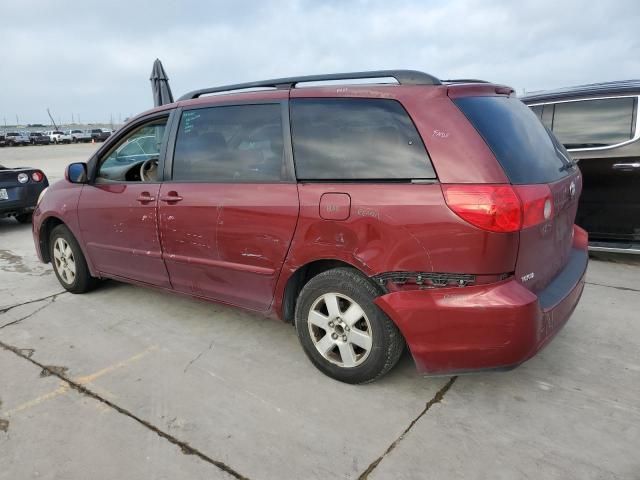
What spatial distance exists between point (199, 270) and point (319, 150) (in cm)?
125

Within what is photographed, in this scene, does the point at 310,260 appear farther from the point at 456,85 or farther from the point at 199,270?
the point at 456,85

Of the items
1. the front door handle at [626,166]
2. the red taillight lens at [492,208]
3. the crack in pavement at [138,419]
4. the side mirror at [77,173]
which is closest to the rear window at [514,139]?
the red taillight lens at [492,208]

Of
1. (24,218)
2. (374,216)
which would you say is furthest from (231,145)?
(24,218)

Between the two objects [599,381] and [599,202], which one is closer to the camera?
[599,381]

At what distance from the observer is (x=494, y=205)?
7.32ft

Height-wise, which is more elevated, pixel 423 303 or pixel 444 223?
pixel 444 223

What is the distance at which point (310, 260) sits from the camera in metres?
2.76

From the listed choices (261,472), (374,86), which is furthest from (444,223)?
(261,472)

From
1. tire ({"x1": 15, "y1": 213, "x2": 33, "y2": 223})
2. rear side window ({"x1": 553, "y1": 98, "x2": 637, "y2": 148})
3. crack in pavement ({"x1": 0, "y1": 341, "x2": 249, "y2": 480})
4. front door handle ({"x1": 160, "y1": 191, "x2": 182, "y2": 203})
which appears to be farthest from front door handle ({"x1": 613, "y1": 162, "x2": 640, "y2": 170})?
tire ({"x1": 15, "y1": 213, "x2": 33, "y2": 223})

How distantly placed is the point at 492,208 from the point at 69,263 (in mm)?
3769

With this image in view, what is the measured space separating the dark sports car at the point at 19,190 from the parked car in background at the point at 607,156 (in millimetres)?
Result: 7511

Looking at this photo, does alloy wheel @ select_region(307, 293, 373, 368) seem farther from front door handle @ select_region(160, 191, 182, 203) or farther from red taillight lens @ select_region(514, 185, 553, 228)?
front door handle @ select_region(160, 191, 182, 203)

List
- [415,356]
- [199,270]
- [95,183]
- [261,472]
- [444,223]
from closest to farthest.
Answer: [261,472] → [444,223] → [415,356] → [199,270] → [95,183]

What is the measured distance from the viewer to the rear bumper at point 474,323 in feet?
7.45
